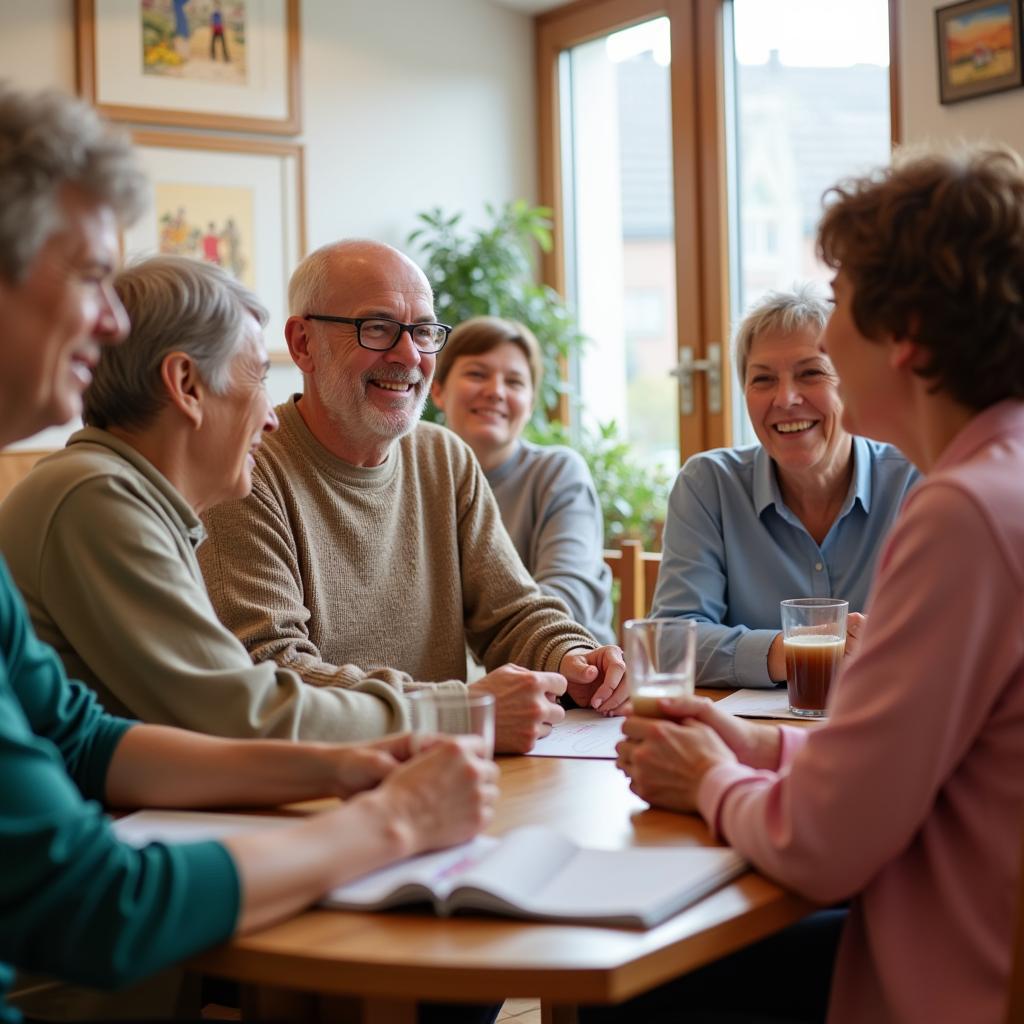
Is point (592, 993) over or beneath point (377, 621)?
beneath

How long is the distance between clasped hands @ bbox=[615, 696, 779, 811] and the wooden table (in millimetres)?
191

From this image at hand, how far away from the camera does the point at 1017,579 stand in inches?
43.7

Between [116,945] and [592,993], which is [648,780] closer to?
[592,993]

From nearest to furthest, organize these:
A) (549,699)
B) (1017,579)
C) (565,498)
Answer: (1017,579) < (549,699) < (565,498)

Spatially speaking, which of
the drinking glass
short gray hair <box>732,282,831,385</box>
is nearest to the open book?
the drinking glass

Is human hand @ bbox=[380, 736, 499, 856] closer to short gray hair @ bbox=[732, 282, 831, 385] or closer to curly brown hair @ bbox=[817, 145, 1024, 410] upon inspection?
curly brown hair @ bbox=[817, 145, 1024, 410]

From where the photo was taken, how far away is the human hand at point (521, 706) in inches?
65.1

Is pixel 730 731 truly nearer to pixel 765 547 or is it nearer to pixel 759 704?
pixel 759 704

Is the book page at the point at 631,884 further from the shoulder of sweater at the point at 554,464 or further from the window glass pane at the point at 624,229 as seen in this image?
the window glass pane at the point at 624,229

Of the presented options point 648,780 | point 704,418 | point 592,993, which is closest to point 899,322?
point 648,780

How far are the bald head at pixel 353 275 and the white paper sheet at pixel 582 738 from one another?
830 mm

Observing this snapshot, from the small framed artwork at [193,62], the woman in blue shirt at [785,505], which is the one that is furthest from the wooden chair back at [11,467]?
the woman in blue shirt at [785,505]

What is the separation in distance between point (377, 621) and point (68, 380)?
111 cm

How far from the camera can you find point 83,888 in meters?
1.00
